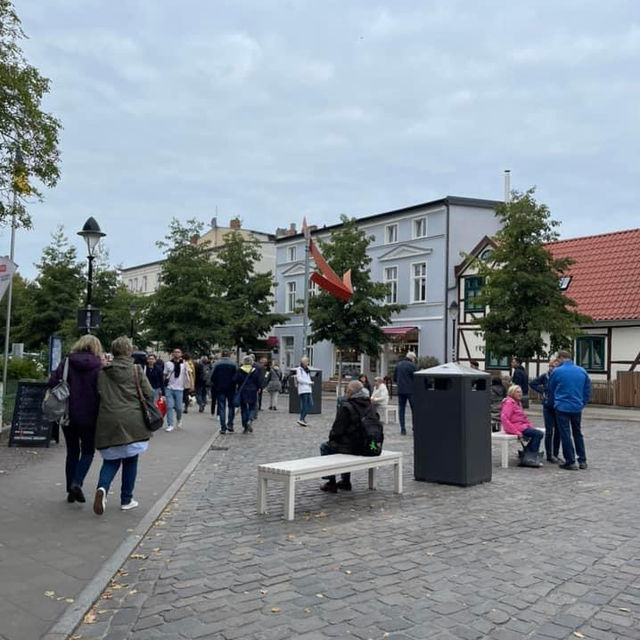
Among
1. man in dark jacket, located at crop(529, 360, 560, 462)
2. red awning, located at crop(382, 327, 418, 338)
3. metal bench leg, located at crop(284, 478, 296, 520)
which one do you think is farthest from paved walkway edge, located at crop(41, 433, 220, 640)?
red awning, located at crop(382, 327, 418, 338)

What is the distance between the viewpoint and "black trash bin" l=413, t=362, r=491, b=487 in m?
9.72

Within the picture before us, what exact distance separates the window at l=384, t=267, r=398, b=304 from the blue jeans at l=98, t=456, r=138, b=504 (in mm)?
35878

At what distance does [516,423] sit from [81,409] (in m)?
7.26

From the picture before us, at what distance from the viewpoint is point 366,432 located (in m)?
8.77

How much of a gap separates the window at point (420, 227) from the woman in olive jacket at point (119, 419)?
116ft

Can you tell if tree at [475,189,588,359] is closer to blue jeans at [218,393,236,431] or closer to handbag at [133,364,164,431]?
blue jeans at [218,393,236,431]

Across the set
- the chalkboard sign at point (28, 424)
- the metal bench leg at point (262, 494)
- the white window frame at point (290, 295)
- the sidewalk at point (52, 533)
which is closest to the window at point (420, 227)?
the white window frame at point (290, 295)

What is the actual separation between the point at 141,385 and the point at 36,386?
5.67 meters

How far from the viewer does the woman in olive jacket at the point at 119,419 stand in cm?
754

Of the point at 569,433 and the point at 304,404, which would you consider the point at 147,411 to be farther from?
the point at 304,404

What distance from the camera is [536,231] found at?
89.2 ft

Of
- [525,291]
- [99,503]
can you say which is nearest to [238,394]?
[99,503]

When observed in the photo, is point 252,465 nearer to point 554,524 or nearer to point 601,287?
point 554,524

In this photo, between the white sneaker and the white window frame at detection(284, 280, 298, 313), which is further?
the white window frame at detection(284, 280, 298, 313)
